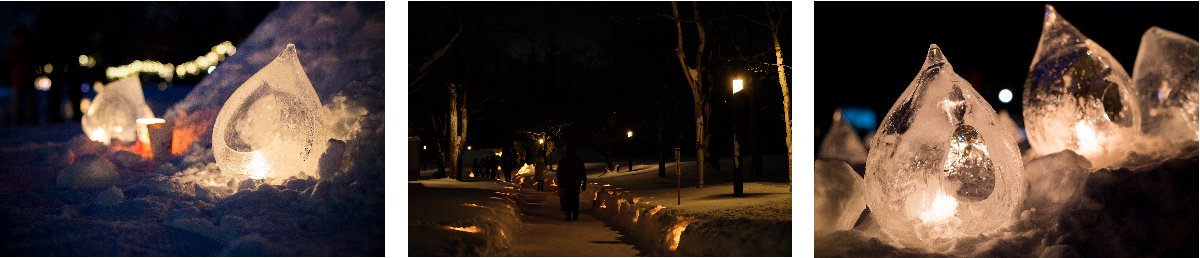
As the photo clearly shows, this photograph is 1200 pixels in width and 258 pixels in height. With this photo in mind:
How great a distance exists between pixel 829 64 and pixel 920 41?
2.91ft

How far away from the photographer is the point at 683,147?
1645 inches

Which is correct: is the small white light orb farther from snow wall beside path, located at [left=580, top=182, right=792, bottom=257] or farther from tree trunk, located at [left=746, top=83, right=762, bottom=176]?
tree trunk, located at [left=746, top=83, right=762, bottom=176]

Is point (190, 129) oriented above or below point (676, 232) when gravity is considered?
above

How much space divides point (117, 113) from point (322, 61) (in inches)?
73.0

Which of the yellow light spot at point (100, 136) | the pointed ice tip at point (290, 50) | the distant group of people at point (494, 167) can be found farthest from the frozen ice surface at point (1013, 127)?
the distant group of people at point (494, 167)

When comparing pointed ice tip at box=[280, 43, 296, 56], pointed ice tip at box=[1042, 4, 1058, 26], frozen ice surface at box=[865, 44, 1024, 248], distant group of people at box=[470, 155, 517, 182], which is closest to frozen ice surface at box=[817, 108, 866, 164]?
frozen ice surface at box=[865, 44, 1024, 248]

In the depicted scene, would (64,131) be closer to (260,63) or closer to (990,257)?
(260,63)

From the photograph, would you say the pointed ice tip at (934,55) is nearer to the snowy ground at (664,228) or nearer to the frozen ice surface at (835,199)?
the frozen ice surface at (835,199)

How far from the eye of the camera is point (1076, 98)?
24.6 feet

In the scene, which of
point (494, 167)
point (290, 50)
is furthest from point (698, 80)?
point (494, 167)

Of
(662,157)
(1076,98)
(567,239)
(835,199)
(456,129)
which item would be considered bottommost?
(567,239)

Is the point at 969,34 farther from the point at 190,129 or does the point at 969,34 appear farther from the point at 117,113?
the point at 117,113

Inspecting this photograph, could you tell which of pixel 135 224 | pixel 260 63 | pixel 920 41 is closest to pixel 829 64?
pixel 920 41

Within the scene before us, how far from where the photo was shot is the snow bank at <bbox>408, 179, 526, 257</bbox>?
6598 millimetres
